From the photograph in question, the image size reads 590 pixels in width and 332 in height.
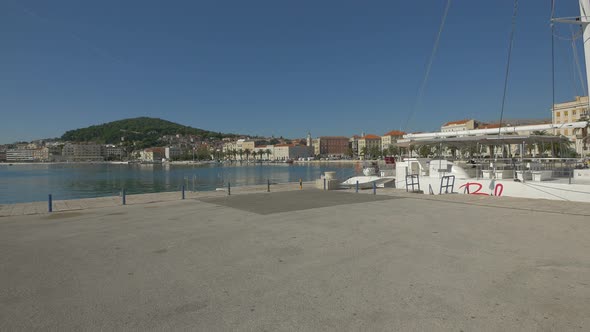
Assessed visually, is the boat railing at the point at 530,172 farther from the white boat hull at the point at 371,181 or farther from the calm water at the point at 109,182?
the calm water at the point at 109,182

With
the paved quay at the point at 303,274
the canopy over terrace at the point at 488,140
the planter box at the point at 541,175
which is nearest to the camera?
the paved quay at the point at 303,274

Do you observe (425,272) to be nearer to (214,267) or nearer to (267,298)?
(267,298)

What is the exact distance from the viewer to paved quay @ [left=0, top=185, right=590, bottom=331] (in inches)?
173

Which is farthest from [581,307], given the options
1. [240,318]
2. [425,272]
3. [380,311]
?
[240,318]

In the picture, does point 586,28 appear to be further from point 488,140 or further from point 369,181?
point 369,181

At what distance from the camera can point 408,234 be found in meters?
9.20

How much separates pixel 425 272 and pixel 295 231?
4.32 metres

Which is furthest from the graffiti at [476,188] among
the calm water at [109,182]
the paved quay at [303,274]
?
the calm water at [109,182]

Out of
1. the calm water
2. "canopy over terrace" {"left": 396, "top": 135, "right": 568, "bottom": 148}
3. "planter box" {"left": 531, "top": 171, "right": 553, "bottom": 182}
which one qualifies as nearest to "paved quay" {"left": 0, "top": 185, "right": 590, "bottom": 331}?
"planter box" {"left": 531, "top": 171, "right": 553, "bottom": 182}

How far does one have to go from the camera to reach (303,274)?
20.1 feet

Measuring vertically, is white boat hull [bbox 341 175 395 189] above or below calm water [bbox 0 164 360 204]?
above

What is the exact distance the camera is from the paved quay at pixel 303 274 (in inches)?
173

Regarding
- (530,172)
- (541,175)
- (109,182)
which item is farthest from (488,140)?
(109,182)

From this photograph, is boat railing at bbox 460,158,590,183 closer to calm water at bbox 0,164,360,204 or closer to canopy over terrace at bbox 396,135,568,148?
canopy over terrace at bbox 396,135,568,148
